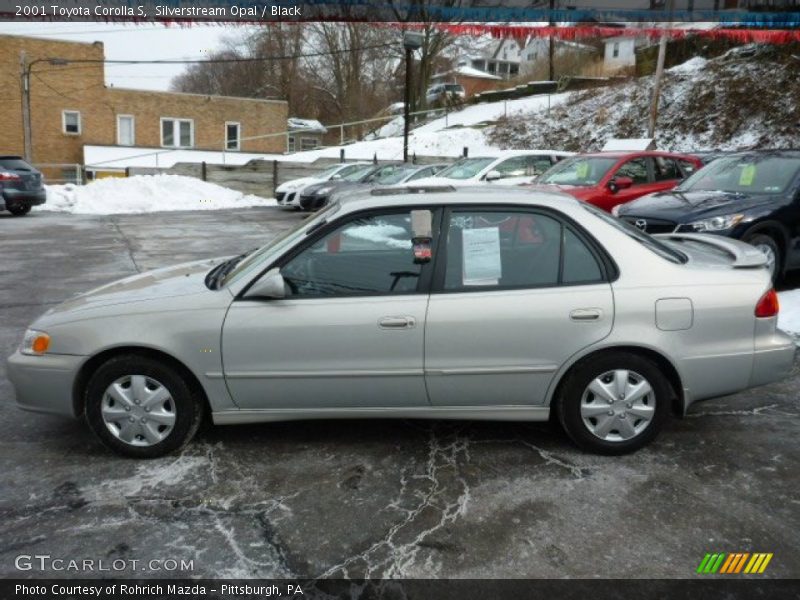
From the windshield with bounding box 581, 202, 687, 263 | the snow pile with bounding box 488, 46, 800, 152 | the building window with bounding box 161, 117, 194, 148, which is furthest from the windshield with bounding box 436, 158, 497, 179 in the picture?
the building window with bounding box 161, 117, 194, 148

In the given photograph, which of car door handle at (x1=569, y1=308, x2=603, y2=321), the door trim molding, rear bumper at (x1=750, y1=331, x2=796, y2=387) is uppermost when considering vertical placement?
car door handle at (x1=569, y1=308, x2=603, y2=321)

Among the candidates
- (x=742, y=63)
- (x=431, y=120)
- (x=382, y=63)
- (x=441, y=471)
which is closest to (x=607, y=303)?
(x=441, y=471)

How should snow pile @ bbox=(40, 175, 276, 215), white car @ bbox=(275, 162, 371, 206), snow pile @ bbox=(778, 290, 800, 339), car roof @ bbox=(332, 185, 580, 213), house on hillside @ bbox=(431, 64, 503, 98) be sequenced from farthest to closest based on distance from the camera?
→ 1. house on hillside @ bbox=(431, 64, 503, 98)
2. snow pile @ bbox=(40, 175, 276, 215)
3. white car @ bbox=(275, 162, 371, 206)
4. snow pile @ bbox=(778, 290, 800, 339)
5. car roof @ bbox=(332, 185, 580, 213)

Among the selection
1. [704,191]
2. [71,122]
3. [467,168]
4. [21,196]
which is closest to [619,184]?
[704,191]

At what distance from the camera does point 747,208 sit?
744 cm

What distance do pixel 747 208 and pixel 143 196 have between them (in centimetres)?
1884

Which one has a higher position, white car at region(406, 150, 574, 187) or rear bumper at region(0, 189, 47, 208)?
white car at region(406, 150, 574, 187)

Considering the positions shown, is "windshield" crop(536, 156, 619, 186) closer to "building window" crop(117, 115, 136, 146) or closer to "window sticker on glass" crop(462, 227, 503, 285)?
"window sticker on glass" crop(462, 227, 503, 285)

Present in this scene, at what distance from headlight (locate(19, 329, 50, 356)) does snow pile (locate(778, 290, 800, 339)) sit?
582 cm

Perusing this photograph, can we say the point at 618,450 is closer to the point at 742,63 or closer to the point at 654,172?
the point at 654,172

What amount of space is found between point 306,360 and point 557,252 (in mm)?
1488

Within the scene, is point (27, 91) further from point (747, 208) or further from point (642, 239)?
point (642, 239)

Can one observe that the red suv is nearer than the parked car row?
No

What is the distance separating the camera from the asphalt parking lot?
9.75ft
